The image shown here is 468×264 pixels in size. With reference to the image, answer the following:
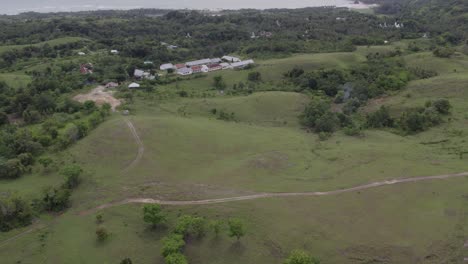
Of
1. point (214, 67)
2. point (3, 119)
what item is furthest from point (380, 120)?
point (3, 119)

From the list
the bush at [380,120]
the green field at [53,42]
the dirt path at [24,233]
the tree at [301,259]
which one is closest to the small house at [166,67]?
the green field at [53,42]


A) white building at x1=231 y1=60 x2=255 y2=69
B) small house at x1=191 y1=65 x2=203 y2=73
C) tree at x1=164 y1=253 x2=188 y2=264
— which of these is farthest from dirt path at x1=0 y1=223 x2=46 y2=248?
white building at x1=231 y1=60 x2=255 y2=69

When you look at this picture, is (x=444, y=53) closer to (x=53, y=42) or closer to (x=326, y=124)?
(x=326, y=124)

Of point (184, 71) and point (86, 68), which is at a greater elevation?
point (86, 68)

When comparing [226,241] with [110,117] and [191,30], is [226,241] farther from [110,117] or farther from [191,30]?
[191,30]

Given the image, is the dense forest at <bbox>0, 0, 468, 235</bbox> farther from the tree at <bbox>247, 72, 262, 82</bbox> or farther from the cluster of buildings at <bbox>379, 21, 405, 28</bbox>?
the cluster of buildings at <bbox>379, 21, 405, 28</bbox>

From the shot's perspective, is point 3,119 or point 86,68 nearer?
point 3,119

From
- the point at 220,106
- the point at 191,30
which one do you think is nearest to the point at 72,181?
the point at 220,106
